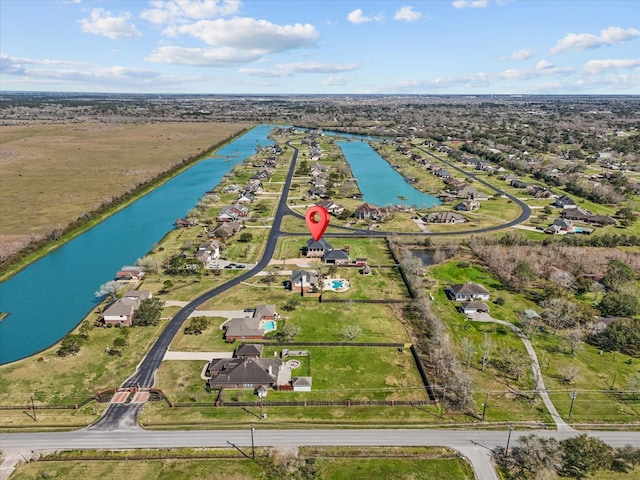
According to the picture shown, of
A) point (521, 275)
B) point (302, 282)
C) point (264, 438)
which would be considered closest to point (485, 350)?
point (521, 275)

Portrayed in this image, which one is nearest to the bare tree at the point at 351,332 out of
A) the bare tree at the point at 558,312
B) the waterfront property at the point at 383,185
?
the bare tree at the point at 558,312

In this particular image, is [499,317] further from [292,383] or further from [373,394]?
[292,383]

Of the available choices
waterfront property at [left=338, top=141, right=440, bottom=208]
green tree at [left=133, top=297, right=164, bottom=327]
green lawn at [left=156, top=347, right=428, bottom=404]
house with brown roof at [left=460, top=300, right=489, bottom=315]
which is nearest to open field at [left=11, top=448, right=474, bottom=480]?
green lawn at [left=156, top=347, right=428, bottom=404]

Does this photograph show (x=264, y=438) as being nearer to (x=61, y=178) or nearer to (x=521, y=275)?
(x=521, y=275)

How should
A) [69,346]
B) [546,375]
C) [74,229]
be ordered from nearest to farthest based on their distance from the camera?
[546,375] < [69,346] < [74,229]

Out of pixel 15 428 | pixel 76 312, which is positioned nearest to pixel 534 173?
pixel 76 312

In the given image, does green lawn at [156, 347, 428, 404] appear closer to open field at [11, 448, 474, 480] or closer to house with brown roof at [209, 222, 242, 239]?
open field at [11, 448, 474, 480]
